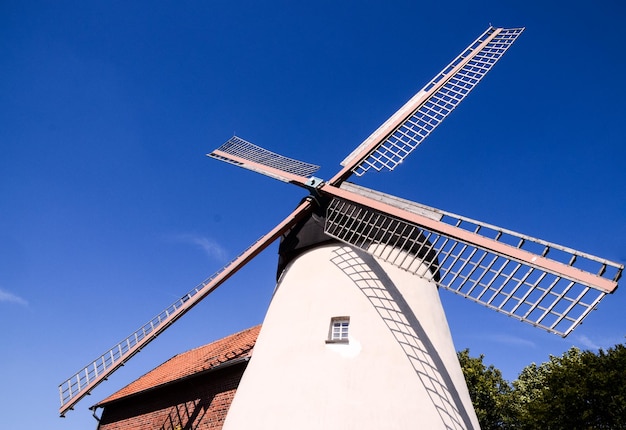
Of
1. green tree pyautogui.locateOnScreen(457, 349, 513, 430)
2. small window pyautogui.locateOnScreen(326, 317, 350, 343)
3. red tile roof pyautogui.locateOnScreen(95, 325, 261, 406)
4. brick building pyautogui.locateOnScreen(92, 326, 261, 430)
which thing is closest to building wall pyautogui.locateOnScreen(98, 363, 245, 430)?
brick building pyautogui.locateOnScreen(92, 326, 261, 430)

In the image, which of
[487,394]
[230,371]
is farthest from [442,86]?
[487,394]

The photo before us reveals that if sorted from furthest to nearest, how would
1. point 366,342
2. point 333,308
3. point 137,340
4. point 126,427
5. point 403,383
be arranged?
point 126,427 < point 137,340 < point 333,308 < point 366,342 < point 403,383

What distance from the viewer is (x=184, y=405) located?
397 inches

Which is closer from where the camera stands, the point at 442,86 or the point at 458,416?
the point at 458,416

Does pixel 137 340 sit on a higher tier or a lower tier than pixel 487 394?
lower

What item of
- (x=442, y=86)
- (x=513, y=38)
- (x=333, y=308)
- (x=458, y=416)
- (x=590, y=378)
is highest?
(x=513, y=38)

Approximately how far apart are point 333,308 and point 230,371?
407 centimetres

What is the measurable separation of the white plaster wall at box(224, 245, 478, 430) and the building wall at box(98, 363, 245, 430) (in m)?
2.96

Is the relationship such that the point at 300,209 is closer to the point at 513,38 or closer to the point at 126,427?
the point at 513,38

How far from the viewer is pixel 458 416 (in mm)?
5707

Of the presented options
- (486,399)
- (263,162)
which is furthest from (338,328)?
(486,399)

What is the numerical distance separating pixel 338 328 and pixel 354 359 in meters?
0.67

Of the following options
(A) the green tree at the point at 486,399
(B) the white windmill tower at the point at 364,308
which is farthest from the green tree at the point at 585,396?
(B) the white windmill tower at the point at 364,308

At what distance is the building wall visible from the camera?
9125mm
